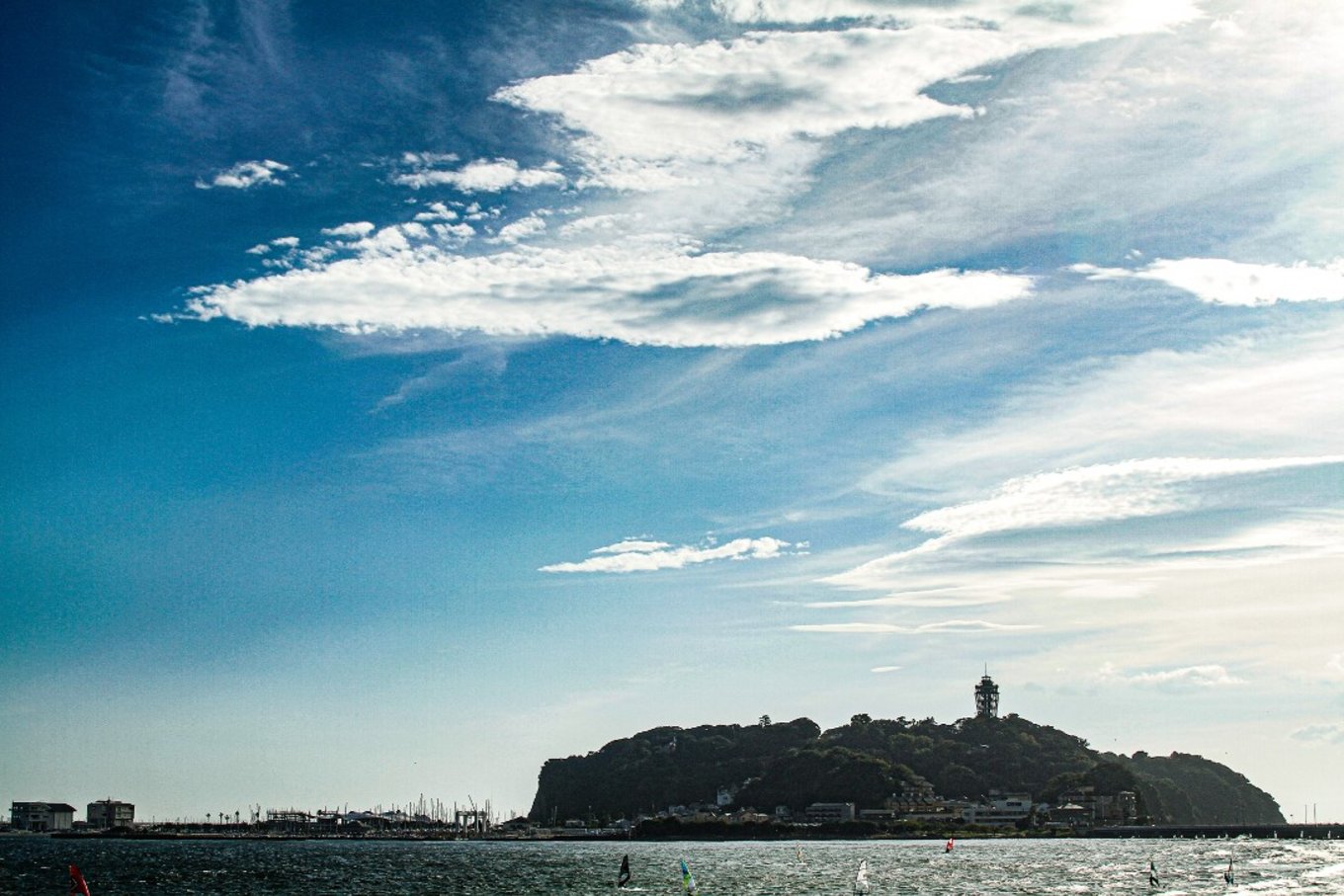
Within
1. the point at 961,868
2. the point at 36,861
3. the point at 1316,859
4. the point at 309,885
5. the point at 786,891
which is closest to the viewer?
the point at 786,891

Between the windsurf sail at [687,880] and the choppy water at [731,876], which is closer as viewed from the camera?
the windsurf sail at [687,880]

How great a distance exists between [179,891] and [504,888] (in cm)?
2865

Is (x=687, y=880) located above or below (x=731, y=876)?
above

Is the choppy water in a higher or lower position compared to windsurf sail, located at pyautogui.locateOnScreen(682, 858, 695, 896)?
lower

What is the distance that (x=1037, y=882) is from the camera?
124m

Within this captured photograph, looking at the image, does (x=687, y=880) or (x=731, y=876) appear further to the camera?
(x=731, y=876)

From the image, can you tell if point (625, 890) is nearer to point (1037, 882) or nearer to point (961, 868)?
point (1037, 882)

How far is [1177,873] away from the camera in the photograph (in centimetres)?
13975

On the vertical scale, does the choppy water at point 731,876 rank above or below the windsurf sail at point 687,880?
below

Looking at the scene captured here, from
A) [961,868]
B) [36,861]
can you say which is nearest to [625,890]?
[961,868]

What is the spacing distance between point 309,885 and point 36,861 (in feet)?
290

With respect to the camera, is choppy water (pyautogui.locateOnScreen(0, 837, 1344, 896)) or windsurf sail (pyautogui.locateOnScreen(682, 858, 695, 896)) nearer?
windsurf sail (pyautogui.locateOnScreen(682, 858, 695, 896))

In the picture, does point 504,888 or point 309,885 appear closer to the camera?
point 504,888

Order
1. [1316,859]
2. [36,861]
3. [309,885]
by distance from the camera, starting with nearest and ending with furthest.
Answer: [309,885], [1316,859], [36,861]
